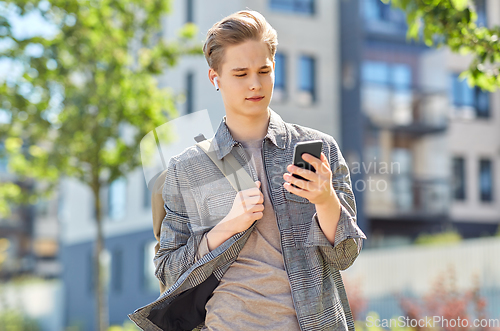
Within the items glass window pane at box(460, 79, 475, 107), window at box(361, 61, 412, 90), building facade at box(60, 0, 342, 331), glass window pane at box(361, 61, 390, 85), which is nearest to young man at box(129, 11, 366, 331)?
building facade at box(60, 0, 342, 331)

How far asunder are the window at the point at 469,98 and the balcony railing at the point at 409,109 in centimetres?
198

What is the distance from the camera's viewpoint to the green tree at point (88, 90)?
10172 millimetres

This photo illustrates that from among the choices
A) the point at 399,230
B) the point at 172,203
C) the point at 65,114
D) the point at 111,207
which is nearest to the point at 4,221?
the point at 111,207

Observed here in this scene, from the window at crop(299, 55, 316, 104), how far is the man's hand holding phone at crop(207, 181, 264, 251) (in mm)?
16391

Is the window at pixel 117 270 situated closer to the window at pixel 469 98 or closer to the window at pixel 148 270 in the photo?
the window at pixel 148 270

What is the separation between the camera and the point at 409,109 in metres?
21.5

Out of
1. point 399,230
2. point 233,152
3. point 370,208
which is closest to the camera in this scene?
point 233,152

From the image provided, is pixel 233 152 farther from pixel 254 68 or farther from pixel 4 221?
pixel 4 221

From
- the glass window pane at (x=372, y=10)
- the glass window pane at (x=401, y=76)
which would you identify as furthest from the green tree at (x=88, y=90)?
the glass window pane at (x=401, y=76)

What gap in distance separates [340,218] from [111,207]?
22.9 metres

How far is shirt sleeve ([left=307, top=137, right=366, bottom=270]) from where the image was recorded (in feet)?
6.96

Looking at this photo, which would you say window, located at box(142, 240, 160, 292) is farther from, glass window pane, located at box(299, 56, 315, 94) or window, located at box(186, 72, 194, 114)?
glass window pane, located at box(299, 56, 315, 94)

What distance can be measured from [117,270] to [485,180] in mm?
14380

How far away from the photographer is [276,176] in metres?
2.33
